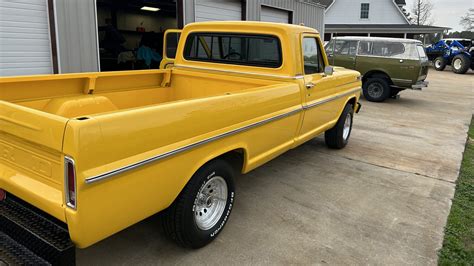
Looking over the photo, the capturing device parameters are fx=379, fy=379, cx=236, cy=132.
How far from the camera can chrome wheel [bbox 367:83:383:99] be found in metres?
12.1

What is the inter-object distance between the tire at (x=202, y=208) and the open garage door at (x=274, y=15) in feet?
31.2

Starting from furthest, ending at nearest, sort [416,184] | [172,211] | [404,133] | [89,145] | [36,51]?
[404,133] → [36,51] → [416,184] → [172,211] → [89,145]

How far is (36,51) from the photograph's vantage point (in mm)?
6461

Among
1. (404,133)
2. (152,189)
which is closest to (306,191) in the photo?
(152,189)

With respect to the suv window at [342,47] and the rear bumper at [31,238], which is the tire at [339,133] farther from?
the suv window at [342,47]

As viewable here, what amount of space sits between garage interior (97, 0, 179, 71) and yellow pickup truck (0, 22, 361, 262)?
255 inches

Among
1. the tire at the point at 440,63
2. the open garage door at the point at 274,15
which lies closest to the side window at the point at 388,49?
the open garage door at the point at 274,15

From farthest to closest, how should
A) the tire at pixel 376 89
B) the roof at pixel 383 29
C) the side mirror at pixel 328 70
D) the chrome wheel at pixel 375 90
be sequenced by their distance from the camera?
the roof at pixel 383 29 → the chrome wheel at pixel 375 90 → the tire at pixel 376 89 → the side mirror at pixel 328 70

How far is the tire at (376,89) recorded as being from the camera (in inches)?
471

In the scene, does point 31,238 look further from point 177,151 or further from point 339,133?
point 339,133

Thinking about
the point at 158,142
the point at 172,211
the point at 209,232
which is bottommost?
the point at 209,232

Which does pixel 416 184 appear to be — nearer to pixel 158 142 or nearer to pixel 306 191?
pixel 306 191

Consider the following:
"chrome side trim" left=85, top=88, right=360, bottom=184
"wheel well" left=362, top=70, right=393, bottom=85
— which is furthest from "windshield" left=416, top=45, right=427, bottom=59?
"chrome side trim" left=85, top=88, right=360, bottom=184

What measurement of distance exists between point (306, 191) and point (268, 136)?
1137 millimetres
